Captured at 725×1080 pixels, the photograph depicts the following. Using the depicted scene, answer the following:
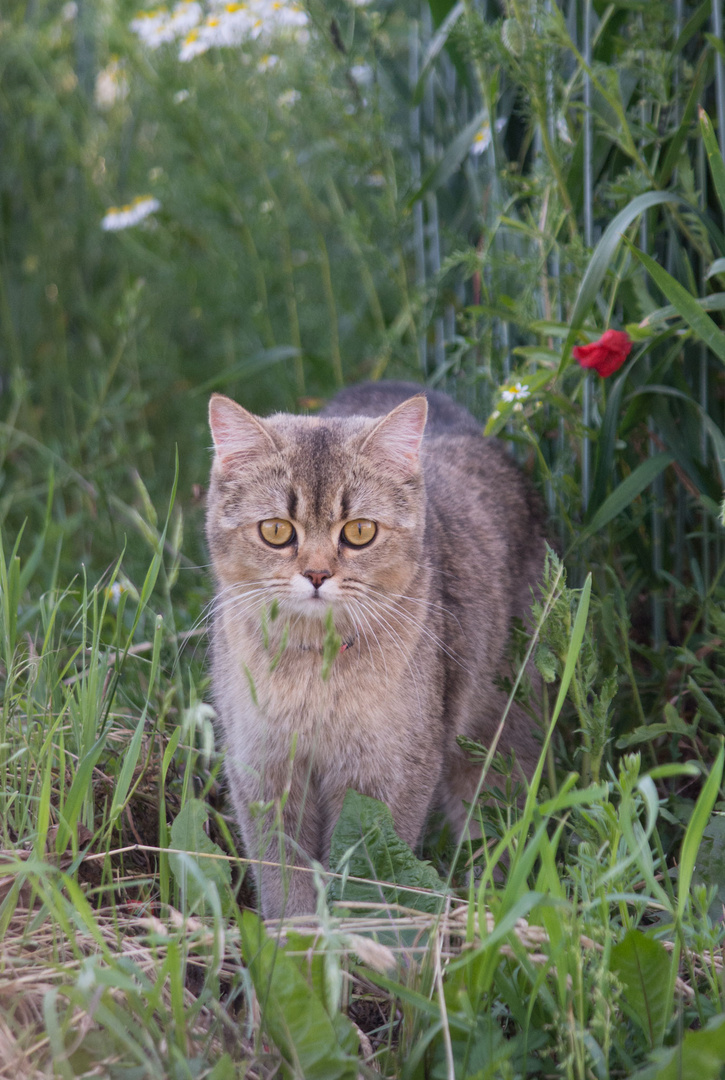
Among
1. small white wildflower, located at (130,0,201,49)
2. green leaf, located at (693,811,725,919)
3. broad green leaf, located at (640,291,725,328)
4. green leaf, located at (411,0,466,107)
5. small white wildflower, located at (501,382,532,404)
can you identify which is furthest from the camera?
small white wildflower, located at (130,0,201,49)

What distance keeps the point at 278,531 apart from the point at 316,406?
1.69 metres

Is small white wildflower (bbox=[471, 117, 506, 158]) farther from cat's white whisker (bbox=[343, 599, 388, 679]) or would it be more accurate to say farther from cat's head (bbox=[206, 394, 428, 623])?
cat's white whisker (bbox=[343, 599, 388, 679])

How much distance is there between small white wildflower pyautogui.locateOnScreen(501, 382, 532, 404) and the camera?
2.38 metres

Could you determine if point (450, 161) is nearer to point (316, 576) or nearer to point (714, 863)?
point (316, 576)

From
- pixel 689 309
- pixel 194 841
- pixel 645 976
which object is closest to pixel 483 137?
pixel 689 309

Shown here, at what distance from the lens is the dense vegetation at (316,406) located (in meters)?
1.46

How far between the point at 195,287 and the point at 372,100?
152 cm

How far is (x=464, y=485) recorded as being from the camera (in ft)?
8.86

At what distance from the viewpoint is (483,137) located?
3164mm

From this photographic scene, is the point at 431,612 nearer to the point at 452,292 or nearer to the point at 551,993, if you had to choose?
the point at 551,993

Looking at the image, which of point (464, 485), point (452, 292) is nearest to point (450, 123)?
point (452, 292)

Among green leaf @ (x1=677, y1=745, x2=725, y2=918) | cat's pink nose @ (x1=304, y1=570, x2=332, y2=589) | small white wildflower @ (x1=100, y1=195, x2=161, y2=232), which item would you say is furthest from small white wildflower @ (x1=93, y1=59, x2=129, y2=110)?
green leaf @ (x1=677, y1=745, x2=725, y2=918)

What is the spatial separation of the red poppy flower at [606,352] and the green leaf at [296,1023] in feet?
4.87

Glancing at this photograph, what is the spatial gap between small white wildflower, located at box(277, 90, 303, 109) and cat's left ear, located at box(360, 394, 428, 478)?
216 cm
